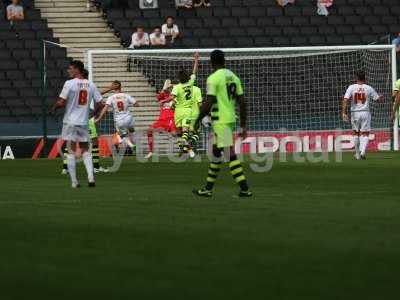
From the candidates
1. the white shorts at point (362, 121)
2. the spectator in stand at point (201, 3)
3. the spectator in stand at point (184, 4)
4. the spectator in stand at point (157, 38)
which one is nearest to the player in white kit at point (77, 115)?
the white shorts at point (362, 121)

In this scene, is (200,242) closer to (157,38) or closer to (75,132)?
(75,132)

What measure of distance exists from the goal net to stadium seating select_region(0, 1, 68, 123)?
1340mm

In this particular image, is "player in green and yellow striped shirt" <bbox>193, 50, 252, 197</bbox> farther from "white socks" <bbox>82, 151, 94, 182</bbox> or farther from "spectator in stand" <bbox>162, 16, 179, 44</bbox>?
"spectator in stand" <bbox>162, 16, 179, 44</bbox>

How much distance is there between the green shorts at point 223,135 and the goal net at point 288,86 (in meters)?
17.9

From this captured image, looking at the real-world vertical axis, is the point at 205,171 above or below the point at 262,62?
below

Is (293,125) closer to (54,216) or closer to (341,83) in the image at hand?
(341,83)

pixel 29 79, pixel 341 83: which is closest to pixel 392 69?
pixel 341 83

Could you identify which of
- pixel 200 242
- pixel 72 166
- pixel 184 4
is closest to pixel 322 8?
pixel 184 4

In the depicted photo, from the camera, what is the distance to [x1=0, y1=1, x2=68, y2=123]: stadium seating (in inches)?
1390

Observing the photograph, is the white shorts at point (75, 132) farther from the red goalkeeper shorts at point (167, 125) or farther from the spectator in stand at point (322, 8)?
the spectator in stand at point (322, 8)

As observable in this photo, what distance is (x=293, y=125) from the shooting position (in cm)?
3531

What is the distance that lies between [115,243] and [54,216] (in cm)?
319

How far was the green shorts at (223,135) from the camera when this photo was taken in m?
17.0

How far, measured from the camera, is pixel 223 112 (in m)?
17.2
